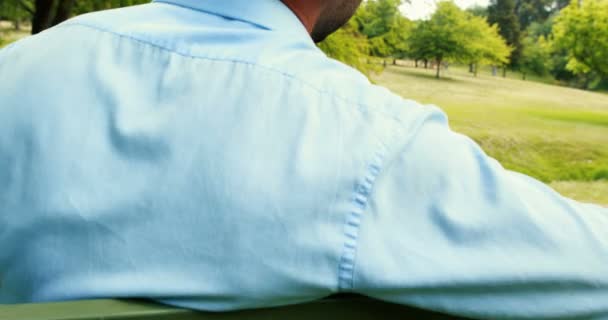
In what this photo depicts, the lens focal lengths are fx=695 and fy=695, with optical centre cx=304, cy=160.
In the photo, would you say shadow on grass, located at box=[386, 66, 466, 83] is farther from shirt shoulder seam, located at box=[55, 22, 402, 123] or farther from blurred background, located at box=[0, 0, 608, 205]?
shirt shoulder seam, located at box=[55, 22, 402, 123]

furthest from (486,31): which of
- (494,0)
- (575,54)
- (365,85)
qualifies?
(365,85)

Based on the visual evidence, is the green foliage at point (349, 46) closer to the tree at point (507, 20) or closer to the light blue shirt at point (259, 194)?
the tree at point (507, 20)

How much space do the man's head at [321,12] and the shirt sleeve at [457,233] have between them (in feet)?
0.71

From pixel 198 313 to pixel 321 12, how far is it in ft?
1.11

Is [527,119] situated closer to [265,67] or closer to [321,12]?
[321,12]

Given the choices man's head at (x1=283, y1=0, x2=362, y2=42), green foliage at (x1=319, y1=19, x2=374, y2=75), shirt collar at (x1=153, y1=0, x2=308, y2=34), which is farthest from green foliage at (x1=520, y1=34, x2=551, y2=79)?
shirt collar at (x1=153, y1=0, x2=308, y2=34)

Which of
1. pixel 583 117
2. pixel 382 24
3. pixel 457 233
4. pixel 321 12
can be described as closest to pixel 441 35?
pixel 583 117

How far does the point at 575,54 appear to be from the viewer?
6.57 metres

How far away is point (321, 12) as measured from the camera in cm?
67

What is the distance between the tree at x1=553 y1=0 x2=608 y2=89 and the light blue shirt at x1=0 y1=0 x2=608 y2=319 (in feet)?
21.2

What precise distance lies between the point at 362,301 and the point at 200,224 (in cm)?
12

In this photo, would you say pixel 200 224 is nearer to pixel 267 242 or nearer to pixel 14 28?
pixel 267 242

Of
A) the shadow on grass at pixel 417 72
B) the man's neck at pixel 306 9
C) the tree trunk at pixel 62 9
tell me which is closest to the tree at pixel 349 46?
the tree trunk at pixel 62 9

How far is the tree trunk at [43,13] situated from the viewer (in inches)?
180
